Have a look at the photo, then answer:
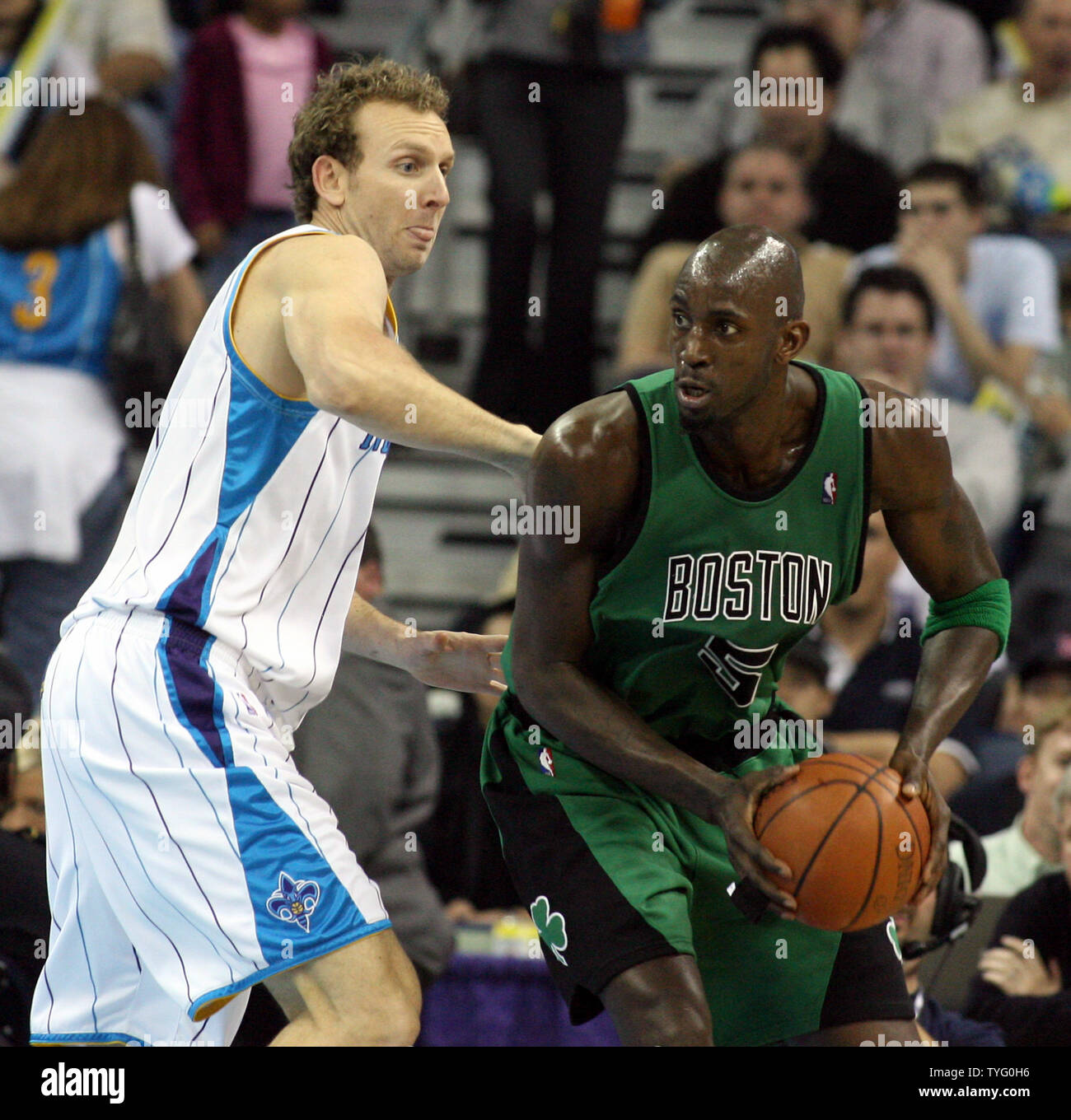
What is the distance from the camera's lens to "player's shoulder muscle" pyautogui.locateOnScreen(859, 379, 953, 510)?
345 centimetres

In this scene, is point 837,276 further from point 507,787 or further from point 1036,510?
point 507,787

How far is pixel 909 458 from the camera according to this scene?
345 centimetres

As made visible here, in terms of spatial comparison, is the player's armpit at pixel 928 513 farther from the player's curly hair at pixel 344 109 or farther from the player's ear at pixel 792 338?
the player's curly hair at pixel 344 109

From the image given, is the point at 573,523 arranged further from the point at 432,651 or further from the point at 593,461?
the point at 432,651

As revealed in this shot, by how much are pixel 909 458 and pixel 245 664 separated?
1358mm

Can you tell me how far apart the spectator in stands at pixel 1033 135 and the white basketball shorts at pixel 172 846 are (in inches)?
247

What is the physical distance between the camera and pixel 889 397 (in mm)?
3482

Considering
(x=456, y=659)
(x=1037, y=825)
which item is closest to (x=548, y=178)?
(x=1037, y=825)

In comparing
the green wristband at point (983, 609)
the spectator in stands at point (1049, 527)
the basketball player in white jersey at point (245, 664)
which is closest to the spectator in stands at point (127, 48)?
the spectator in stands at point (1049, 527)

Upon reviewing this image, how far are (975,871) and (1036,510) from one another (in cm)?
389

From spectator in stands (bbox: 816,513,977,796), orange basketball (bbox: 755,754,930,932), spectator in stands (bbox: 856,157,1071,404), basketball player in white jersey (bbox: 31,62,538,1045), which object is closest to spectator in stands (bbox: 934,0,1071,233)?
Answer: spectator in stands (bbox: 856,157,1071,404)

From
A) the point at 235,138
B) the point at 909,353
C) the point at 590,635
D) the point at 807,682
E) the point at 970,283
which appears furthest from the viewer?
the point at 970,283

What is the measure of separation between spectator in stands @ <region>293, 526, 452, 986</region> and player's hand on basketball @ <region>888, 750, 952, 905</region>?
2.13 meters
